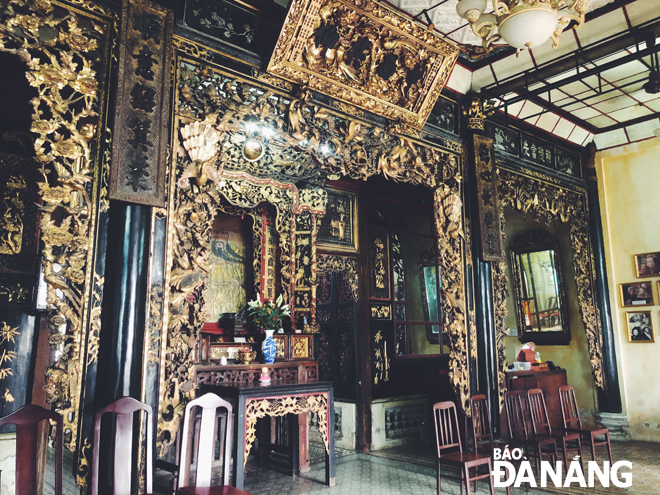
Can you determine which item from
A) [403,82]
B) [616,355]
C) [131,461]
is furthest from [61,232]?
[616,355]

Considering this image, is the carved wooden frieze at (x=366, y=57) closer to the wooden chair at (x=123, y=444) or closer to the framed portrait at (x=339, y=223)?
the framed portrait at (x=339, y=223)

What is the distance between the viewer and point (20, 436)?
243 cm

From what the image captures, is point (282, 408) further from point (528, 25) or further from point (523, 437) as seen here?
point (528, 25)

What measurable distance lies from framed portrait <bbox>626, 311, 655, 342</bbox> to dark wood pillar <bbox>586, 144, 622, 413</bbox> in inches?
8.9

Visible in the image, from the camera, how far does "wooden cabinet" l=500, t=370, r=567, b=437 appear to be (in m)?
5.82

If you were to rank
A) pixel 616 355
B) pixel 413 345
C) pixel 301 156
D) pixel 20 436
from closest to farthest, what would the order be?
pixel 20 436, pixel 301 156, pixel 616 355, pixel 413 345

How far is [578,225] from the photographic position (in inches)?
277

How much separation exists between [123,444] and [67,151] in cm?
169

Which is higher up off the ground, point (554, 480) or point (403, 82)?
point (403, 82)

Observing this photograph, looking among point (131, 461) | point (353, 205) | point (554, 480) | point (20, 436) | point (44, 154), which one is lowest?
point (554, 480)

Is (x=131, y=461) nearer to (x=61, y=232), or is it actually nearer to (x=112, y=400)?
(x=112, y=400)

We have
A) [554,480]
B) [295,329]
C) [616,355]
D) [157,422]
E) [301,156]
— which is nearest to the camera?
[157,422]

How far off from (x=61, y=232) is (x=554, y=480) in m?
4.35

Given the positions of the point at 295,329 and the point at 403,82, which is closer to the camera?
the point at 403,82
